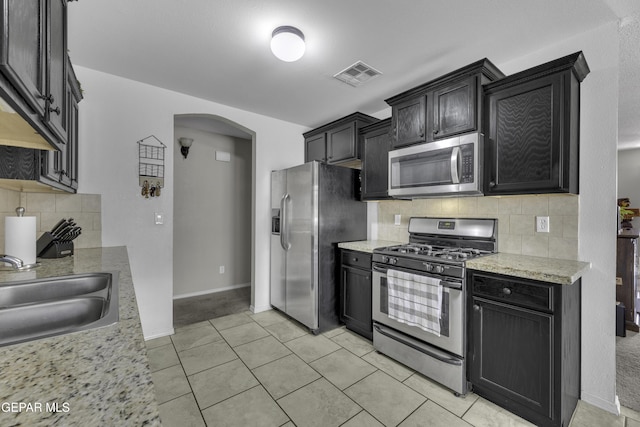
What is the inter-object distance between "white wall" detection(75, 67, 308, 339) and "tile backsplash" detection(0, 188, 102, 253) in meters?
0.06

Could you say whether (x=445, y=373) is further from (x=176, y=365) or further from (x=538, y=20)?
(x=538, y=20)

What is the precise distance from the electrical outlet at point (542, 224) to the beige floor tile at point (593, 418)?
3.89 feet

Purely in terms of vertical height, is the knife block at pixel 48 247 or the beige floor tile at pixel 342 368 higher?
the knife block at pixel 48 247

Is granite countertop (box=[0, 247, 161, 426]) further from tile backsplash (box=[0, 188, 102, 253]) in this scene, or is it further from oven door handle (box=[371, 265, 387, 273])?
tile backsplash (box=[0, 188, 102, 253])

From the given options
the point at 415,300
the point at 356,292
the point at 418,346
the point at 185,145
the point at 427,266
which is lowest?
the point at 418,346

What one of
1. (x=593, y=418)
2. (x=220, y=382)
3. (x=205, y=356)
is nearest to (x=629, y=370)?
(x=593, y=418)

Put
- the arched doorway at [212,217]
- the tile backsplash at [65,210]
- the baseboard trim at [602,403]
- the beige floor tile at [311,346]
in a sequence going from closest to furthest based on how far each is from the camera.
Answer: the baseboard trim at [602,403], the tile backsplash at [65,210], the beige floor tile at [311,346], the arched doorway at [212,217]

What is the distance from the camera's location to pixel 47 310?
1.11m

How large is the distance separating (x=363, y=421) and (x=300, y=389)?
51 centimetres

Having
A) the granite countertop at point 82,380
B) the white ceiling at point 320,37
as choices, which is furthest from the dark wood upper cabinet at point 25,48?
the white ceiling at point 320,37

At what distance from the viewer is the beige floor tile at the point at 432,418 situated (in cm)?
170

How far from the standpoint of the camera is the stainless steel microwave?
2.12 m

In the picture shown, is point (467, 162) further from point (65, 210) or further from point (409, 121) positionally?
point (65, 210)

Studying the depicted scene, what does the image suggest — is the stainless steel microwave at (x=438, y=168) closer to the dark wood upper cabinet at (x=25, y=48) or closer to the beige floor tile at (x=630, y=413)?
the beige floor tile at (x=630, y=413)
